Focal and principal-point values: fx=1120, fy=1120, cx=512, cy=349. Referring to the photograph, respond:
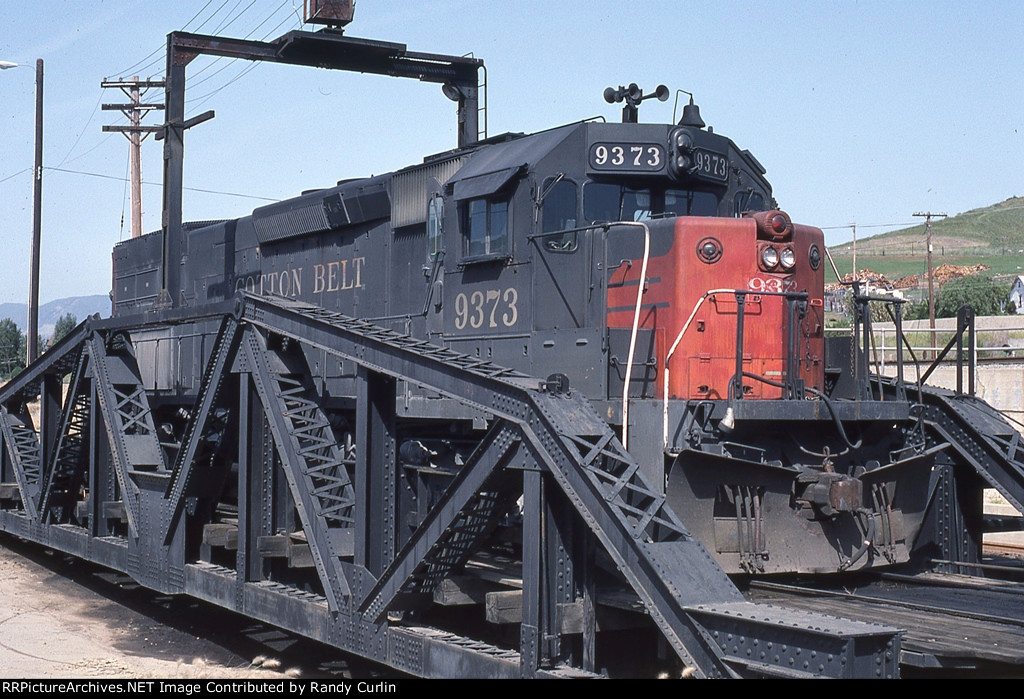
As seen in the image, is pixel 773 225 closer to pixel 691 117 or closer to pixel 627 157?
pixel 627 157

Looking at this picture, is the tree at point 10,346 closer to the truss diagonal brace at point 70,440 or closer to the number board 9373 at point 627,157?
the truss diagonal brace at point 70,440

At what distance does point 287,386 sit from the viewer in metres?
9.04

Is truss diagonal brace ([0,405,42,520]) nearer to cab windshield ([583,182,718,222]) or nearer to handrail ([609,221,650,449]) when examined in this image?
cab windshield ([583,182,718,222])

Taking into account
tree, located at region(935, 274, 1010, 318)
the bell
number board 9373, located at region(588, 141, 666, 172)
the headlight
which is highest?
tree, located at region(935, 274, 1010, 318)

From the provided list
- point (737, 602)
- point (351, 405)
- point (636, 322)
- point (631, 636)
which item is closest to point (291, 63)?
point (351, 405)

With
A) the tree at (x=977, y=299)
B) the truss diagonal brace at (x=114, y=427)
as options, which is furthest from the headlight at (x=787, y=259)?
the tree at (x=977, y=299)

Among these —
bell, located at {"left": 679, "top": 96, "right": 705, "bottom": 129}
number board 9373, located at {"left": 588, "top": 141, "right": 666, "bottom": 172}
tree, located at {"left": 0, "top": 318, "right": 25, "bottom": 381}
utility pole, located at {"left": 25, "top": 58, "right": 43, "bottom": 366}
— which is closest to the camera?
number board 9373, located at {"left": 588, "top": 141, "right": 666, "bottom": 172}

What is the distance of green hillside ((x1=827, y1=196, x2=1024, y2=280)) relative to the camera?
115 m

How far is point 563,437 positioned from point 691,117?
4.65m

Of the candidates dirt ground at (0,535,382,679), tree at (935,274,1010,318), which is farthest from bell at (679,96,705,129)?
tree at (935,274,1010,318)

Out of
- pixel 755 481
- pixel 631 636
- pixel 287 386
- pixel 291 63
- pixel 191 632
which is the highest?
pixel 291 63

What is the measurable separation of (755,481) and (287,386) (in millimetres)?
3786

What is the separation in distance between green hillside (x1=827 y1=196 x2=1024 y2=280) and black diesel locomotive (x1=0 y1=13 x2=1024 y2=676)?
104m

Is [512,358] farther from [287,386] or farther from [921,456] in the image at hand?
[921,456]
